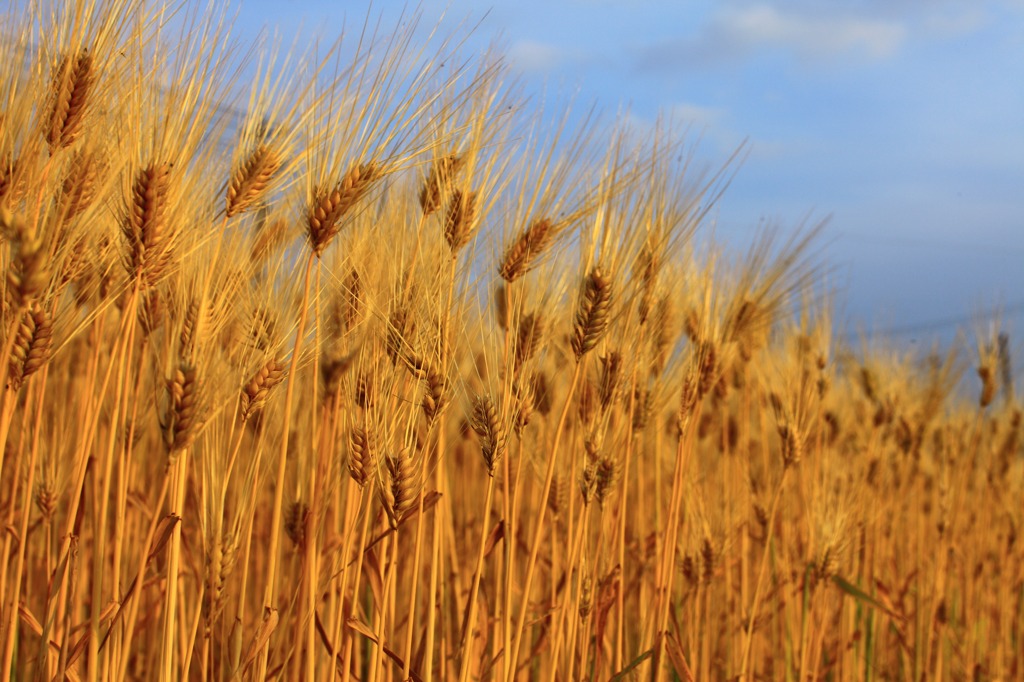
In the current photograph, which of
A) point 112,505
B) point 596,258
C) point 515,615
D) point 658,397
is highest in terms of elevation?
point 596,258

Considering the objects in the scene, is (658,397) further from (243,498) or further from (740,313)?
(243,498)

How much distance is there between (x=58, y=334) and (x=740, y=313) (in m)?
1.23

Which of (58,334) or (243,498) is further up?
(58,334)

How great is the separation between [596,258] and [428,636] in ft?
1.96

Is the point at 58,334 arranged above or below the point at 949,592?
above

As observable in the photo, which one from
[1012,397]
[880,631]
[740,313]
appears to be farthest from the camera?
[1012,397]

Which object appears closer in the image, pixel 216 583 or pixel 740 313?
pixel 216 583

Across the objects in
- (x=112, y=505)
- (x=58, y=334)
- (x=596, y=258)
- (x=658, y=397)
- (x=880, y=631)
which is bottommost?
(x=880, y=631)

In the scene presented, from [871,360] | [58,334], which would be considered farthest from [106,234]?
[871,360]

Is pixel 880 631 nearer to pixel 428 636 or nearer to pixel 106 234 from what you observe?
pixel 428 636

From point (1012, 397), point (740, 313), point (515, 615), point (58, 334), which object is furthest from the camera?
point (1012, 397)

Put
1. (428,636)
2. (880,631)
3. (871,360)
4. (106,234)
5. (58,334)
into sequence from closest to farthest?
(58,334) < (428,636) < (106,234) < (880,631) < (871,360)

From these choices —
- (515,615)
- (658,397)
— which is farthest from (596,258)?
(515,615)

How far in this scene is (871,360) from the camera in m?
2.84
